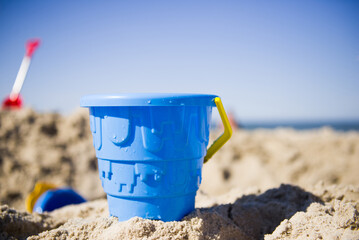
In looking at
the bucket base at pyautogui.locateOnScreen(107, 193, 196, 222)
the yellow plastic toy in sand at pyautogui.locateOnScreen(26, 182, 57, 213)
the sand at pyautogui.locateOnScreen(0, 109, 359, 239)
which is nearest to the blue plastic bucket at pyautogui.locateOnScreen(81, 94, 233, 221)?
the bucket base at pyautogui.locateOnScreen(107, 193, 196, 222)

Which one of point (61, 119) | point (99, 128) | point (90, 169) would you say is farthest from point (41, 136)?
point (99, 128)

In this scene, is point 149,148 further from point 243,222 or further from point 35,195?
point 35,195

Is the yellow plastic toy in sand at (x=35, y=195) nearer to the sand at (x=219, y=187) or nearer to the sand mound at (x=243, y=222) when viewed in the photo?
the sand at (x=219, y=187)

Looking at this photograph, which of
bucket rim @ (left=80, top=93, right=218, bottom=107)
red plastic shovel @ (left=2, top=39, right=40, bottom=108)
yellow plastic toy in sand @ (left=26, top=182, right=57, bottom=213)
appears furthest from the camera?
red plastic shovel @ (left=2, top=39, right=40, bottom=108)

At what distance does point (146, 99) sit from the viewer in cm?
125

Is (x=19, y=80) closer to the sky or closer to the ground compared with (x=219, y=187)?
closer to the sky

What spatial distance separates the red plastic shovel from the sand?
1.24ft

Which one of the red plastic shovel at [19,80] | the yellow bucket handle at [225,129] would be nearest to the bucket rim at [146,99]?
the yellow bucket handle at [225,129]

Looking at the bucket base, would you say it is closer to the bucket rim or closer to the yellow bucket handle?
the yellow bucket handle

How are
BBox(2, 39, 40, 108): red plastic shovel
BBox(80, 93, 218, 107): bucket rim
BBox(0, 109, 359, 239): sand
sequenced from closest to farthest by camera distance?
BBox(80, 93, 218, 107): bucket rim → BBox(0, 109, 359, 239): sand → BBox(2, 39, 40, 108): red plastic shovel

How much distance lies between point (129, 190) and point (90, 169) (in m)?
3.32

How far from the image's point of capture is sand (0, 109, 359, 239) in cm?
136

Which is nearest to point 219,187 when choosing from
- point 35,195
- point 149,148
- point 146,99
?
point 35,195

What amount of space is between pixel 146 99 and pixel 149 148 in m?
0.23
